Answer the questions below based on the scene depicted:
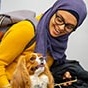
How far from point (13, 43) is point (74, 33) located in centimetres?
114

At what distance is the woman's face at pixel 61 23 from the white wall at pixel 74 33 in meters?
0.94

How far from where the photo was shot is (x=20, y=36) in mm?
1315

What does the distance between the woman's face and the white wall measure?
0.94 meters

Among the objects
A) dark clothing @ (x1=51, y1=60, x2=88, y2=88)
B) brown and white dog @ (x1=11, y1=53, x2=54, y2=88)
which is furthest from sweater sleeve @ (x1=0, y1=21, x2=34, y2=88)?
dark clothing @ (x1=51, y1=60, x2=88, y2=88)

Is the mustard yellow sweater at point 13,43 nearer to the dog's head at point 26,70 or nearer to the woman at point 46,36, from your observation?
the woman at point 46,36

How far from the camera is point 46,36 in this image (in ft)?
4.63

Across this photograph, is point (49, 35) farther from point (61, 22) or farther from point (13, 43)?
point (13, 43)

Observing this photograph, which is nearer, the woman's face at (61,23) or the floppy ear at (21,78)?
the floppy ear at (21,78)

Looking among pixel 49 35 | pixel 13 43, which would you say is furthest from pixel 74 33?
pixel 13 43

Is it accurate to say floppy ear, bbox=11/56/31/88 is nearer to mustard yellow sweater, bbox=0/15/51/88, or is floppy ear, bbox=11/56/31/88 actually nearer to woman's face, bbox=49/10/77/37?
mustard yellow sweater, bbox=0/15/51/88

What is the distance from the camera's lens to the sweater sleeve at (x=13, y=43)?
132 cm

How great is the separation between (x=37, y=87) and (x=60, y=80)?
33 cm

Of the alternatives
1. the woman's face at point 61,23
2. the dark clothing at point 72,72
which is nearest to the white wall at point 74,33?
the dark clothing at point 72,72

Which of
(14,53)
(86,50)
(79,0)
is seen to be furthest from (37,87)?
(86,50)
